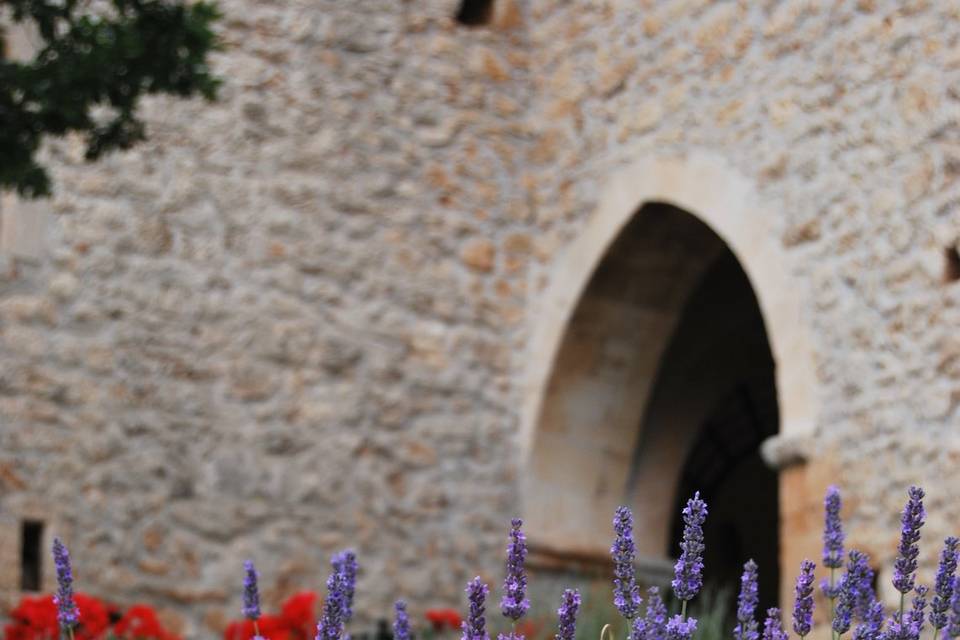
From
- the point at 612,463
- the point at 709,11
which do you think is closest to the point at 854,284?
the point at 709,11

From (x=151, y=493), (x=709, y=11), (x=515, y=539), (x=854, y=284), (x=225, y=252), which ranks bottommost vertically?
(x=515, y=539)

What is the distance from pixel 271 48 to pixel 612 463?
240 centimetres

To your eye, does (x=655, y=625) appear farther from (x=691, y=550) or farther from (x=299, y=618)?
(x=299, y=618)

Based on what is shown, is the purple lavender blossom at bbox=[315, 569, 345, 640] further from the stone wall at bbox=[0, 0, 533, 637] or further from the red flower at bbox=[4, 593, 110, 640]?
the stone wall at bbox=[0, 0, 533, 637]

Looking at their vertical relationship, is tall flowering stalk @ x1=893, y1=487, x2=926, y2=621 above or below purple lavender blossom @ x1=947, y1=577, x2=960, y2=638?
above

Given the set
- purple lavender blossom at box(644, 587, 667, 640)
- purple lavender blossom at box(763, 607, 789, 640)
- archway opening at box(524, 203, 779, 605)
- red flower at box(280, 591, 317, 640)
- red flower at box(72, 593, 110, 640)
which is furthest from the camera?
archway opening at box(524, 203, 779, 605)

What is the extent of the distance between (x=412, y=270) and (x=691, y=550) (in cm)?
501

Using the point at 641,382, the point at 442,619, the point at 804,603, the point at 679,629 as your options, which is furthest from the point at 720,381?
the point at 679,629

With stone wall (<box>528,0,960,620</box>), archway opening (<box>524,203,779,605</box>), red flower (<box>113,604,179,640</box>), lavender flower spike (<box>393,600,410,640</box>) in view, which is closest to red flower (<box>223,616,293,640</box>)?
red flower (<box>113,604,179,640</box>)

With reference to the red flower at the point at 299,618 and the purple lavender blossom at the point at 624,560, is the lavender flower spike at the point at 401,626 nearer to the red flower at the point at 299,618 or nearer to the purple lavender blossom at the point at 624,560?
the purple lavender blossom at the point at 624,560

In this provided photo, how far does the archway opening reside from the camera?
23.6 feet

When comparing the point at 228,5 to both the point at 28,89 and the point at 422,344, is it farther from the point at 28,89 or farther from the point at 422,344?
the point at 28,89

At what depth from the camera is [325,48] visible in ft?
23.7

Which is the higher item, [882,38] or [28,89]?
[882,38]
